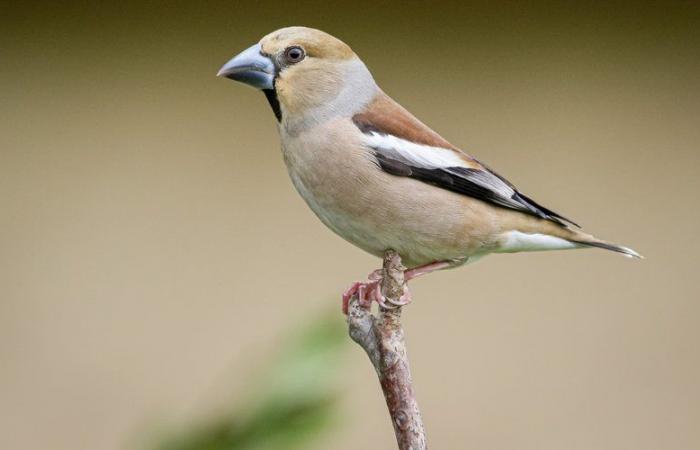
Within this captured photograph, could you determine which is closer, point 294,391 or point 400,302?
point 294,391

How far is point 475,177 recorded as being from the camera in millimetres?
Answer: 2367

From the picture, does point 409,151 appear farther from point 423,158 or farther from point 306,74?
point 306,74

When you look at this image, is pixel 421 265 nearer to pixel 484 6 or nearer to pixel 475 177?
pixel 475 177

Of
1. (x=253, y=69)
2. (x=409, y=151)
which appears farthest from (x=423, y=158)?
(x=253, y=69)

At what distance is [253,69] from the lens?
213 cm

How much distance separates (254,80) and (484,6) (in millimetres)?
2217

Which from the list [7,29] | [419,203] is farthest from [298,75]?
[7,29]

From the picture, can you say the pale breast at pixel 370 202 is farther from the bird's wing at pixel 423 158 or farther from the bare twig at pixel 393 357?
the bare twig at pixel 393 357

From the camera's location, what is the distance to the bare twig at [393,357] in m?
1.73

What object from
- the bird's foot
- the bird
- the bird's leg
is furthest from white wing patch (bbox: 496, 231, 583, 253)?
the bird's foot

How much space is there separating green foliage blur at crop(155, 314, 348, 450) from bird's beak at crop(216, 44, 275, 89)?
70cm

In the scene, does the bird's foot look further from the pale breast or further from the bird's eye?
the bird's eye

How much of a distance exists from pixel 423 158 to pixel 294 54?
14.4 inches

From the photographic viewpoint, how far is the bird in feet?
7.16
